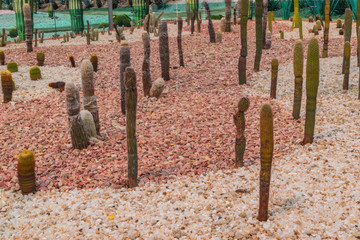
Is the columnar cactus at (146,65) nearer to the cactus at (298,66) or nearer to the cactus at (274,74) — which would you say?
the cactus at (274,74)

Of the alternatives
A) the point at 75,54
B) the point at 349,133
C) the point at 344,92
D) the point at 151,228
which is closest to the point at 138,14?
the point at 75,54

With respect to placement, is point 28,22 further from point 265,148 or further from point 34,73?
point 265,148

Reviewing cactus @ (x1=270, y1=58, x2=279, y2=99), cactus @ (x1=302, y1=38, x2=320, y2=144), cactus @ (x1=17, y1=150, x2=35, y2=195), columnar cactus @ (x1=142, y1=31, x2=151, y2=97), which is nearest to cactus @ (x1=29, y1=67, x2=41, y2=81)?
columnar cactus @ (x1=142, y1=31, x2=151, y2=97)

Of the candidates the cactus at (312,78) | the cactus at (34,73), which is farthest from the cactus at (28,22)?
the cactus at (312,78)

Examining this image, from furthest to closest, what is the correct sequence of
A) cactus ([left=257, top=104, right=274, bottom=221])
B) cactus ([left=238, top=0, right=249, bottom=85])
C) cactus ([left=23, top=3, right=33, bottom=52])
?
cactus ([left=23, top=3, right=33, bottom=52])
cactus ([left=238, top=0, right=249, bottom=85])
cactus ([left=257, top=104, right=274, bottom=221])

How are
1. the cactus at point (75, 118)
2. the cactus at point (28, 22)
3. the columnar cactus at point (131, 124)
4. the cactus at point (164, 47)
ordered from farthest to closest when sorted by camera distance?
the cactus at point (28, 22), the cactus at point (164, 47), the cactus at point (75, 118), the columnar cactus at point (131, 124)

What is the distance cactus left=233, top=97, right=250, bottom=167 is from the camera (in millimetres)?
4621

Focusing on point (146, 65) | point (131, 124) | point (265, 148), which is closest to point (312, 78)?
point (265, 148)

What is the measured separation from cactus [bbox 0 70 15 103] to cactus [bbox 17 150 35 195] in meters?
4.68

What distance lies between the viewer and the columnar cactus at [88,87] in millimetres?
5926

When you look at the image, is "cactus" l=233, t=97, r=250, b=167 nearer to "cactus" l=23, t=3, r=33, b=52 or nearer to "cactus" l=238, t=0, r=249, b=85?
"cactus" l=238, t=0, r=249, b=85

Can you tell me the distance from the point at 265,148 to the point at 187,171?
1.65 meters

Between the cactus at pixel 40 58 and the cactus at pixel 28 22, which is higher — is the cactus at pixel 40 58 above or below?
below

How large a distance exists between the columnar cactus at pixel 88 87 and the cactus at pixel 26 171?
5.58 ft
